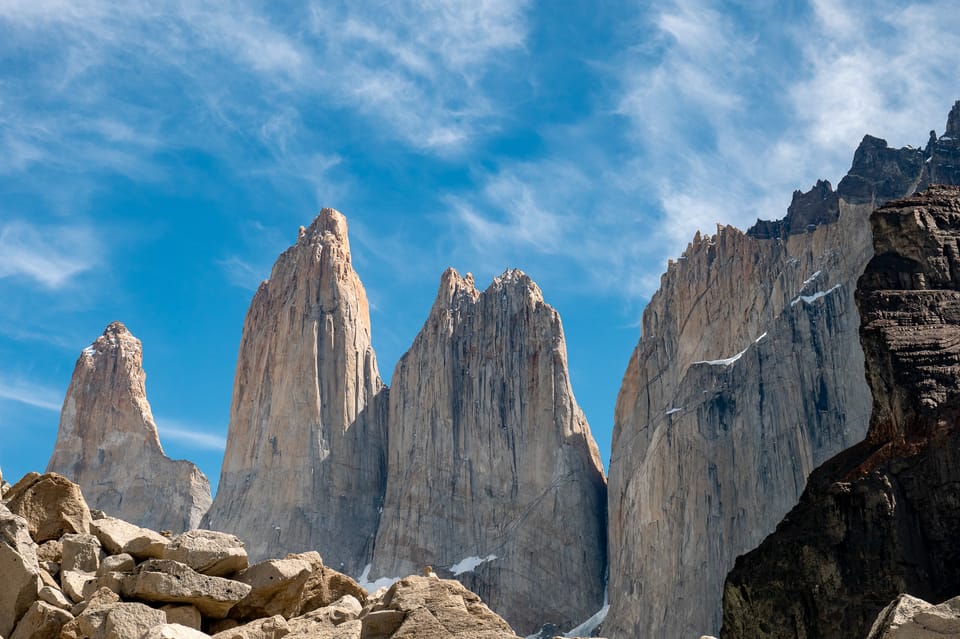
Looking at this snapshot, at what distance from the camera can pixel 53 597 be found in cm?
1564

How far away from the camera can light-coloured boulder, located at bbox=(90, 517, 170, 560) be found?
17.9m

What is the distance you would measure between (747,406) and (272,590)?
6823cm

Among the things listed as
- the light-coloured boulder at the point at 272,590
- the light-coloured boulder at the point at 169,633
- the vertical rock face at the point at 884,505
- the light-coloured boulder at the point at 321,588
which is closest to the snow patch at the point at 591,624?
the vertical rock face at the point at 884,505

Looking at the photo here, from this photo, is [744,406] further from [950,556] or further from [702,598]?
[950,556]

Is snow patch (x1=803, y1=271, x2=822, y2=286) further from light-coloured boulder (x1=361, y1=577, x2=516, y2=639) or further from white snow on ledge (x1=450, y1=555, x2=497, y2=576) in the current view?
light-coloured boulder (x1=361, y1=577, x2=516, y2=639)

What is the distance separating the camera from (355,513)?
108 metres

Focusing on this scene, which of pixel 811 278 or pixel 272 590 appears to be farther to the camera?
pixel 811 278

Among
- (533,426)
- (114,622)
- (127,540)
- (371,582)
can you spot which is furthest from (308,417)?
(114,622)

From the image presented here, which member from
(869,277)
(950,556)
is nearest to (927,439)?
(950,556)

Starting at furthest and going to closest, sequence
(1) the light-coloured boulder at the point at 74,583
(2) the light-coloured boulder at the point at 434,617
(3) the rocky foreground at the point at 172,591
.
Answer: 1. (1) the light-coloured boulder at the point at 74,583
2. (3) the rocky foreground at the point at 172,591
3. (2) the light-coloured boulder at the point at 434,617

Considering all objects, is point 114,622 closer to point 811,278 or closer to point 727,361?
point 811,278

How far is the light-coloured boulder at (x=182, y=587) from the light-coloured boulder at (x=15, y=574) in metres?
1.11

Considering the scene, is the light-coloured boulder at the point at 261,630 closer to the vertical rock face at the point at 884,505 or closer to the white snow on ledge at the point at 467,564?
the vertical rock face at the point at 884,505

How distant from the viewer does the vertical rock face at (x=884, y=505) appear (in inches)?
1267
